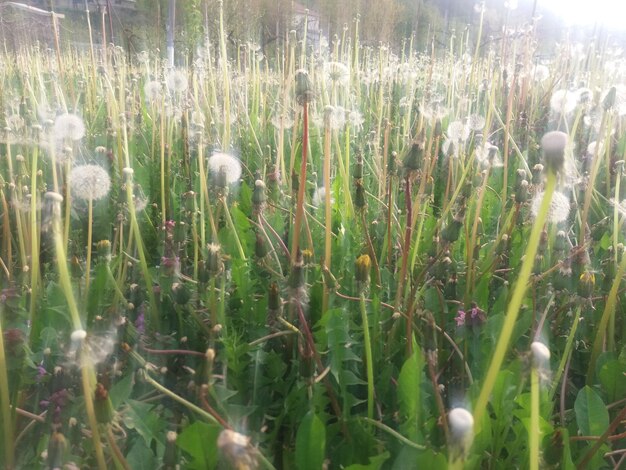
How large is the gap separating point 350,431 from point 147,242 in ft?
2.60

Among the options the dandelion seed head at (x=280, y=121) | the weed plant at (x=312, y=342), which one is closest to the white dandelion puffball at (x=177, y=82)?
the dandelion seed head at (x=280, y=121)

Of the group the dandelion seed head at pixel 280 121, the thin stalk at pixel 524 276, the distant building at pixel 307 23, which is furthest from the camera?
the distant building at pixel 307 23

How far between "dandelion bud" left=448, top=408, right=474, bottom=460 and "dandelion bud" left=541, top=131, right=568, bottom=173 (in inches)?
6.6

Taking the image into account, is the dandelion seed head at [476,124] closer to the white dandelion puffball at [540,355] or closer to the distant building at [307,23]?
the distant building at [307,23]

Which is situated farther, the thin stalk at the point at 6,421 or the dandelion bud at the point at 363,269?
the dandelion bud at the point at 363,269

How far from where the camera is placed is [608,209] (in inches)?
56.4

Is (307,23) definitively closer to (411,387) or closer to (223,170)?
(223,170)

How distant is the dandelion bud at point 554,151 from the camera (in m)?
0.35

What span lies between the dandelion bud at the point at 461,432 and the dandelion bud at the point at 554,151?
6.6 inches

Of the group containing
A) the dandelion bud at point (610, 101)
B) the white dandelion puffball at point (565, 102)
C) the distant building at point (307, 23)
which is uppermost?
the dandelion bud at point (610, 101)

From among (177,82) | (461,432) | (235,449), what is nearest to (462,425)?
(461,432)

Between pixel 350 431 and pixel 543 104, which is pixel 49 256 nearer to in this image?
pixel 350 431

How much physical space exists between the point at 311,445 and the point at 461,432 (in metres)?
0.27

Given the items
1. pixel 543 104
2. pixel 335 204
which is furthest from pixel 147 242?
pixel 543 104
